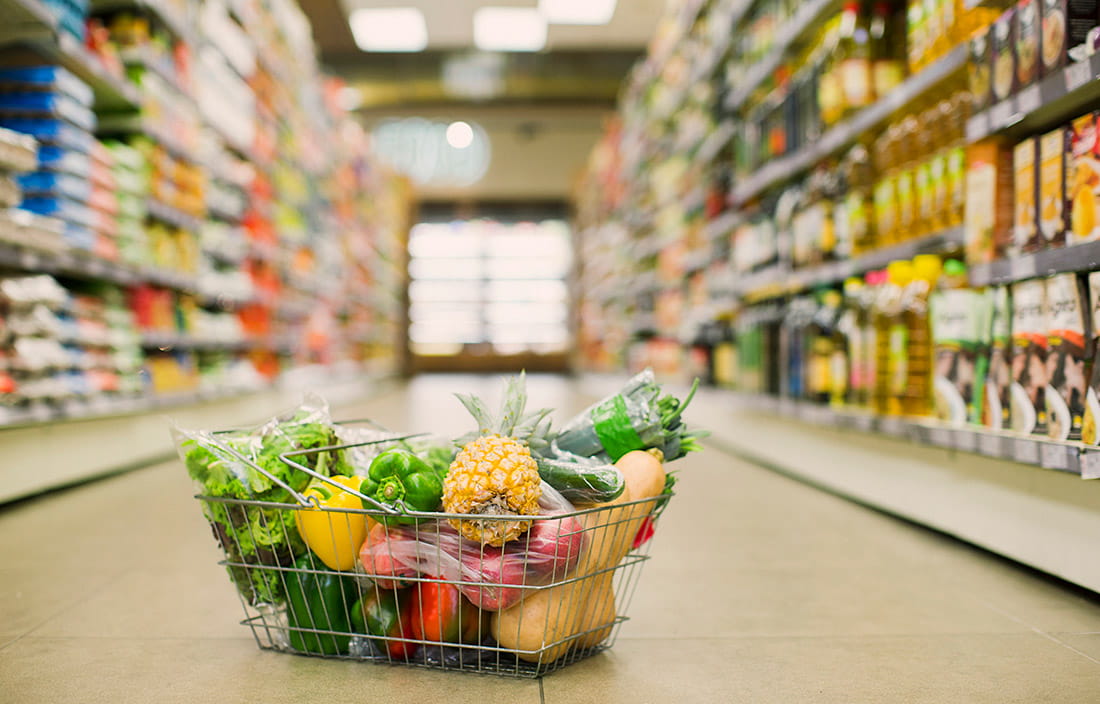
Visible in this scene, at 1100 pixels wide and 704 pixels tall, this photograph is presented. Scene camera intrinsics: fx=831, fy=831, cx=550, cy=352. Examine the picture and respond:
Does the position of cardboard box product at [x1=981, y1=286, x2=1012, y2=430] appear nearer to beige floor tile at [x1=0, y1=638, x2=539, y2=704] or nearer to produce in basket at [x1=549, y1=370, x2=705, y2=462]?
produce in basket at [x1=549, y1=370, x2=705, y2=462]

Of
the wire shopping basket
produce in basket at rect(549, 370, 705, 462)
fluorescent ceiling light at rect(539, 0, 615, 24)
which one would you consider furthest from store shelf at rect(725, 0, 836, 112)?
fluorescent ceiling light at rect(539, 0, 615, 24)

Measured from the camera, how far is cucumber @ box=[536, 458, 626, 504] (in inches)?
52.7

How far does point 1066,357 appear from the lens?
187 centimetres

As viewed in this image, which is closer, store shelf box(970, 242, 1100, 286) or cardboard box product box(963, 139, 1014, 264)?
store shelf box(970, 242, 1100, 286)

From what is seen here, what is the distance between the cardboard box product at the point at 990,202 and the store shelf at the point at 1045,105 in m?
0.05

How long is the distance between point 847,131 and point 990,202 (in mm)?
1129

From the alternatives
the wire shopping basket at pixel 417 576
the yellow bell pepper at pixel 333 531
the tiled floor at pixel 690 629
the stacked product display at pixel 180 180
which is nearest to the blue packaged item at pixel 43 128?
the stacked product display at pixel 180 180

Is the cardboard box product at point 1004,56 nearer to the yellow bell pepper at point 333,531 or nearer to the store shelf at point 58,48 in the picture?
the yellow bell pepper at point 333,531

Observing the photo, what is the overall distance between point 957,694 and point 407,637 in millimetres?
890

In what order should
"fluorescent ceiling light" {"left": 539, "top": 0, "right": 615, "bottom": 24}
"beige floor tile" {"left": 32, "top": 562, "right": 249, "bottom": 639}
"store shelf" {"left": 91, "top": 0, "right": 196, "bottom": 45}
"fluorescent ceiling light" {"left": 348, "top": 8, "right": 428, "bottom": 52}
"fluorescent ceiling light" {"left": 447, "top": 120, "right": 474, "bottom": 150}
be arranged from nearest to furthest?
"beige floor tile" {"left": 32, "top": 562, "right": 249, "bottom": 639}
"store shelf" {"left": 91, "top": 0, "right": 196, "bottom": 45}
"fluorescent ceiling light" {"left": 539, "top": 0, "right": 615, "bottom": 24}
"fluorescent ceiling light" {"left": 348, "top": 8, "right": 428, "bottom": 52}
"fluorescent ceiling light" {"left": 447, "top": 120, "right": 474, "bottom": 150}

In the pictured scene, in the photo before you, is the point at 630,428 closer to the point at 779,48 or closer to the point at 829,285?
the point at 829,285

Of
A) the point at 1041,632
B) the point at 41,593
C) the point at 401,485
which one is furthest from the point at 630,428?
the point at 41,593

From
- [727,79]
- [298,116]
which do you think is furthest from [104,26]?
[727,79]

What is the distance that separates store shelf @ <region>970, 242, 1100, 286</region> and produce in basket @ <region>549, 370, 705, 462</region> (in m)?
1.00
